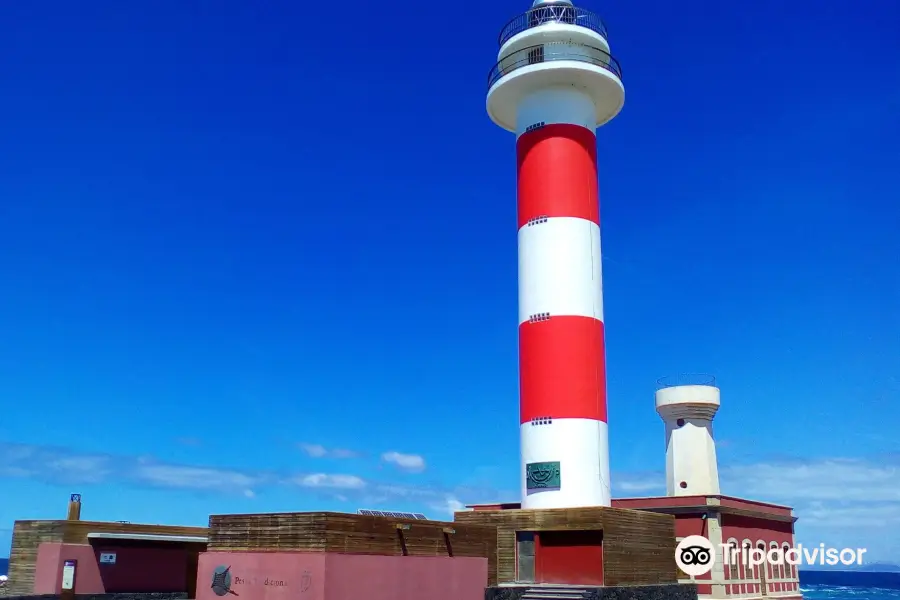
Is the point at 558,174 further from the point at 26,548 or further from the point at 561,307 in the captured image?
the point at 26,548

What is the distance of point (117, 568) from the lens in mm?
28734

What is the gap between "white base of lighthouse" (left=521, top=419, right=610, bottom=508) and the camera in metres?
26.4

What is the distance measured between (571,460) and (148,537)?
14102 millimetres

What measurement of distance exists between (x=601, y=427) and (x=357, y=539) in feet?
31.7

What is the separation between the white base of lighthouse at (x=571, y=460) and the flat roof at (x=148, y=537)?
464 inches

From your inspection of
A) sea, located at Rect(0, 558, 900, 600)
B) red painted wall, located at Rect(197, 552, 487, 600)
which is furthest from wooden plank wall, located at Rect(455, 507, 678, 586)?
sea, located at Rect(0, 558, 900, 600)

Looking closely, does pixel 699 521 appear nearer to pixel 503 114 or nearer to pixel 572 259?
pixel 572 259

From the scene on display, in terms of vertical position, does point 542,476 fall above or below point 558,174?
below

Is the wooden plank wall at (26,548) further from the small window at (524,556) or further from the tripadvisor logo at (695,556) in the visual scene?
the tripadvisor logo at (695,556)

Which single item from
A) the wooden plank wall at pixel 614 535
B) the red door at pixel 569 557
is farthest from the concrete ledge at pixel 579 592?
the red door at pixel 569 557

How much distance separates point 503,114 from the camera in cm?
3195

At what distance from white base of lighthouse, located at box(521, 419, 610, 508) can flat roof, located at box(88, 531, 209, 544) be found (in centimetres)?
1180

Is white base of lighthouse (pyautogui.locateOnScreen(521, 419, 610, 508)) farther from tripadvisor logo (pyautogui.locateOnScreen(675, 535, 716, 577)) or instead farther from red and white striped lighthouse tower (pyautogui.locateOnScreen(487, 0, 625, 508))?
tripadvisor logo (pyautogui.locateOnScreen(675, 535, 716, 577))

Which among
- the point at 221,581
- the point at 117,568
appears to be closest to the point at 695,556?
the point at 221,581
